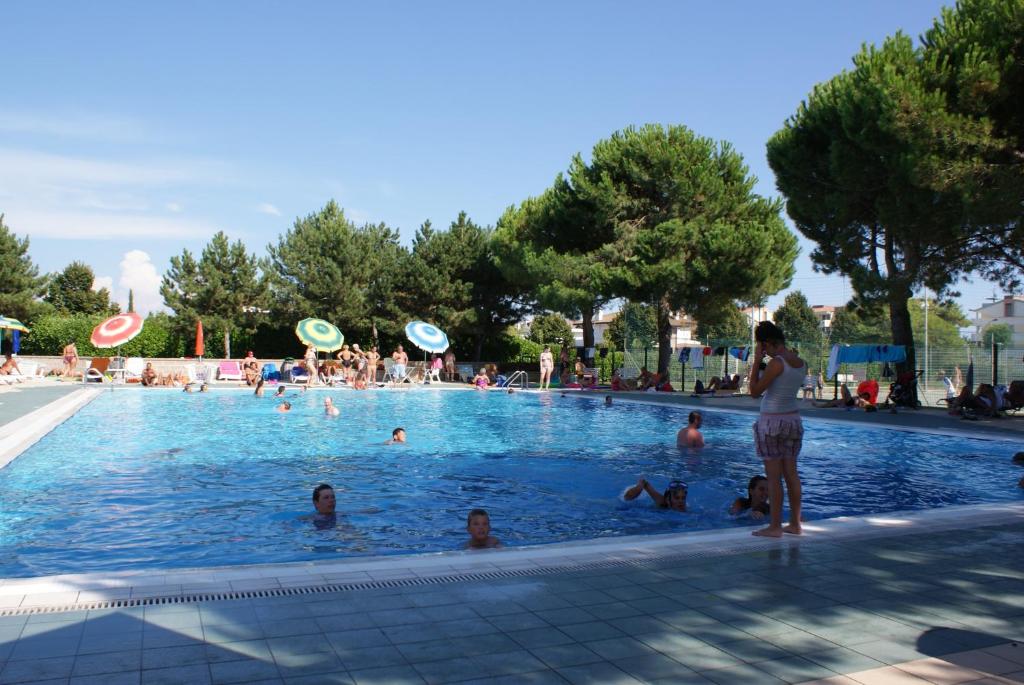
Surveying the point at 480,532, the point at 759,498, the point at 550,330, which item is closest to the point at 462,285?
the point at 550,330

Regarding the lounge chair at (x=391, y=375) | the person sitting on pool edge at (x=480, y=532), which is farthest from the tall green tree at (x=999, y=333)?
the person sitting on pool edge at (x=480, y=532)

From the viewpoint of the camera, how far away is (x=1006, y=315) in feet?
124

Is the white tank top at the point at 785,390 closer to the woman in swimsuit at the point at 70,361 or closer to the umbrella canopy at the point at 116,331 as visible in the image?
the umbrella canopy at the point at 116,331

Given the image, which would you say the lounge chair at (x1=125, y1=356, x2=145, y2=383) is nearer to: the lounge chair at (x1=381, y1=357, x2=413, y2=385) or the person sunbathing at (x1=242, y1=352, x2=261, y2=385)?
the person sunbathing at (x1=242, y1=352, x2=261, y2=385)

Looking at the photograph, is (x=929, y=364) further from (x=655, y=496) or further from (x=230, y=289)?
(x=230, y=289)

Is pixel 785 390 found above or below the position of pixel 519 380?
above

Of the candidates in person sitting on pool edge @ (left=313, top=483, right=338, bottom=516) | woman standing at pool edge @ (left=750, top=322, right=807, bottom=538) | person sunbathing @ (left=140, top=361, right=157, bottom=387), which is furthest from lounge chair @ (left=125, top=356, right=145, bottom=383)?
woman standing at pool edge @ (left=750, top=322, right=807, bottom=538)

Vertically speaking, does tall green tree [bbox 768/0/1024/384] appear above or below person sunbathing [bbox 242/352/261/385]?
above

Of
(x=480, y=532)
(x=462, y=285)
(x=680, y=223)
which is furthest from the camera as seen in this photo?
(x=462, y=285)

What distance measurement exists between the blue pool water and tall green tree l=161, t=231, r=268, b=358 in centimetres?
1881

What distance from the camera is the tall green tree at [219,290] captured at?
120 ft

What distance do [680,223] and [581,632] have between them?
2558 centimetres

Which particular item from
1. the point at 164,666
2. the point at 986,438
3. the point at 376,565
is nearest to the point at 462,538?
the point at 376,565

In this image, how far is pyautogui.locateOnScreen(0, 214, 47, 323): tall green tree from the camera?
38.6 meters
